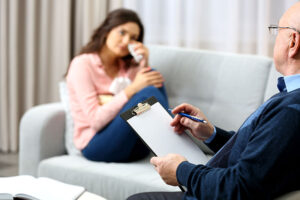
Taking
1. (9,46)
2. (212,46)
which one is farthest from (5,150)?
(212,46)

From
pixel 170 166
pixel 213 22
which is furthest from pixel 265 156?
pixel 213 22

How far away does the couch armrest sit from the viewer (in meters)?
2.29

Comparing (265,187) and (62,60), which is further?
(62,60)

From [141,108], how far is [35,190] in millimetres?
424

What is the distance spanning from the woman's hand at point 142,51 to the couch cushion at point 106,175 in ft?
1.63

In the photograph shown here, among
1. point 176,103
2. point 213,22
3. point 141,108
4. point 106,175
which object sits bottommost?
point 106,175

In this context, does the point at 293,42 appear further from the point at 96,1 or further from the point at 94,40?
the point at 96,1

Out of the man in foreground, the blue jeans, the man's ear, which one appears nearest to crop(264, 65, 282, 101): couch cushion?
the blue jeans

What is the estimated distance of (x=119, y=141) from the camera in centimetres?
217

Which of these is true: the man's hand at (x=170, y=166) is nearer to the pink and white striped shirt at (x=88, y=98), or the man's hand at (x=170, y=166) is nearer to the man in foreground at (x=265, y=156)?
the man in foreground at (x=265, y=156)

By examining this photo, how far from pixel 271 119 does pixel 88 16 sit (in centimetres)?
243

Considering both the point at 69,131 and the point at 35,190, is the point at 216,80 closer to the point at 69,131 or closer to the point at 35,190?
the point at 69,131

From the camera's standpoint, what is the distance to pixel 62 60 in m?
3.45

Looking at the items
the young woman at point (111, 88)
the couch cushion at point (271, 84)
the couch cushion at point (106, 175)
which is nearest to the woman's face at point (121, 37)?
the young woman at point (111, 88)
